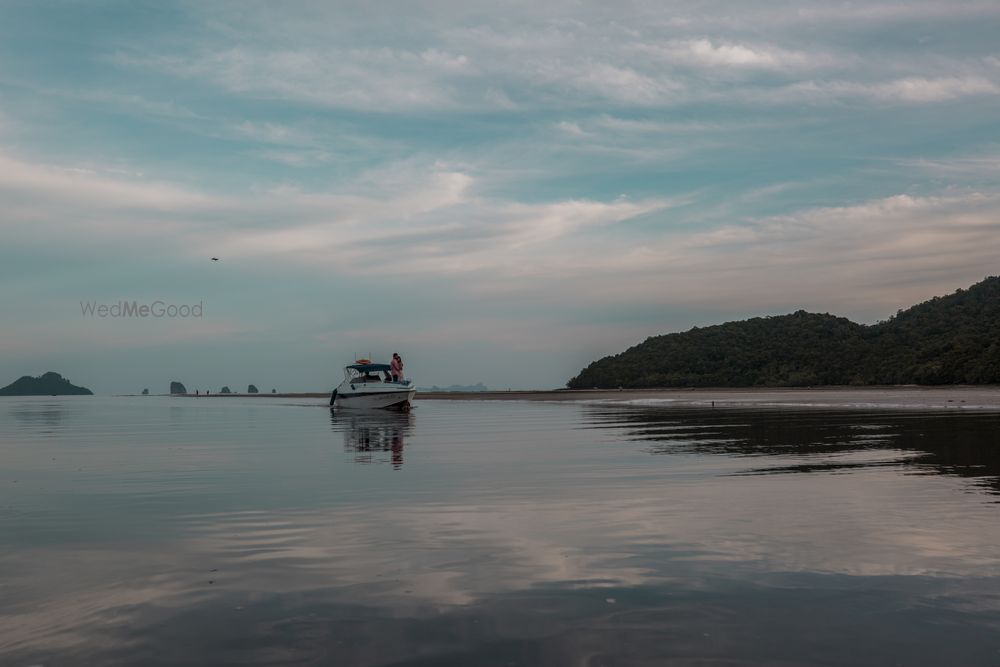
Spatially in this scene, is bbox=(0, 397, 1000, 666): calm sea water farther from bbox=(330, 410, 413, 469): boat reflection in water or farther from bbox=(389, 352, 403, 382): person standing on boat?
bbox=(389, 352, 403, 382): person standing on boat

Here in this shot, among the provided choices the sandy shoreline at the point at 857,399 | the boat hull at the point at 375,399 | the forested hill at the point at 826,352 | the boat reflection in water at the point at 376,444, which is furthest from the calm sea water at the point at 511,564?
the forested hill at the point at 826,352

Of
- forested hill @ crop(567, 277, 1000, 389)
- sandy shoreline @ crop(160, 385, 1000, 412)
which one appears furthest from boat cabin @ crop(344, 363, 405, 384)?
forested hill @ crop(567, 277, 1000, 389)

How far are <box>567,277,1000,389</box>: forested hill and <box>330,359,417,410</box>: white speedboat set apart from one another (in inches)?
2856

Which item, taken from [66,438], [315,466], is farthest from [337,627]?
[66,438]

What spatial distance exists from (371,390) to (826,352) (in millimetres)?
108778

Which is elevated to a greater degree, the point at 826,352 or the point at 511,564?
the point at 826,352

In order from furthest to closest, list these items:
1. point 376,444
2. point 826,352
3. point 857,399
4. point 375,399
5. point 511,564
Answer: point 826,352 → point 857,399 → point 375,399 → point 376,444 → point 511,564

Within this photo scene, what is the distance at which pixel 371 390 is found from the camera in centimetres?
6147

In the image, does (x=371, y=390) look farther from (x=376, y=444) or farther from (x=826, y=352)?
(x=826, y=352)

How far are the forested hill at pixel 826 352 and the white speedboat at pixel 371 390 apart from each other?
72.5m

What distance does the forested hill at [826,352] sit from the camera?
10800cm

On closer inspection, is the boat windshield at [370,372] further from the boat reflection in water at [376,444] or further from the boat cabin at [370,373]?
the boat reflection in water at [376,444]

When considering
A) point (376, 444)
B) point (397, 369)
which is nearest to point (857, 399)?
→ point (397, 369)

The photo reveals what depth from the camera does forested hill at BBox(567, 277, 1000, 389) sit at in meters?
108
